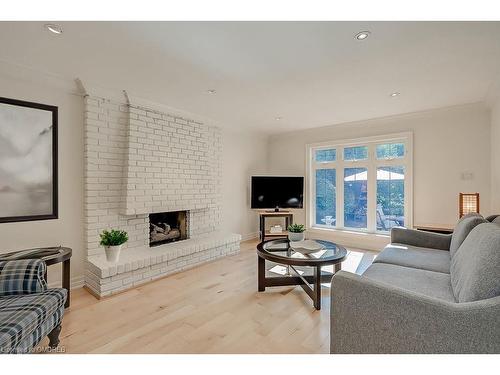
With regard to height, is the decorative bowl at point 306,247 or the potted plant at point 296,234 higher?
the potted plant at point 296,234

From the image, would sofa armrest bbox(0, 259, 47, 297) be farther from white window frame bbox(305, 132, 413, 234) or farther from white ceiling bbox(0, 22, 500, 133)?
white window frame bbox(305, 132, 413, 234)

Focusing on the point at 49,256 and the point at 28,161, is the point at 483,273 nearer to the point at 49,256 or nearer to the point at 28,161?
the point at 49,256

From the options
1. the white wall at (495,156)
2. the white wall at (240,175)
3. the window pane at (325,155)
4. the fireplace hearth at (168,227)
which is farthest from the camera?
the window pane at (325,155)

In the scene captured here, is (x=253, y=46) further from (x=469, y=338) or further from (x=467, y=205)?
(x=467, y=205)

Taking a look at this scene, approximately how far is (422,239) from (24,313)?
349cm

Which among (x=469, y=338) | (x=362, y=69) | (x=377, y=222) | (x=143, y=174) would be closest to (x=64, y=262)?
(x=143, y=174)

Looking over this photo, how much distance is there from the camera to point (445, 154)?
3744 millimetres

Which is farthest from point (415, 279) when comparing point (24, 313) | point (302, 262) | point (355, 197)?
point (355, 197)

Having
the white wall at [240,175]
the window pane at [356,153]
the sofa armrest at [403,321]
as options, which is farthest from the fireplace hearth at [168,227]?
the window pane at [356,153]

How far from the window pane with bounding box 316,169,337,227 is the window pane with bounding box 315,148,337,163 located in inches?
8.7

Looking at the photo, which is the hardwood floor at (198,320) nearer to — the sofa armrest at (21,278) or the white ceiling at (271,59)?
the sofa armrest at (21,278)

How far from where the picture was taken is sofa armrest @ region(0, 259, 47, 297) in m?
1.65

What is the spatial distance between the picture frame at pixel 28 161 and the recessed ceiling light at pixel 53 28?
1.07m

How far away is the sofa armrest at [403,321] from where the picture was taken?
1089 mm
